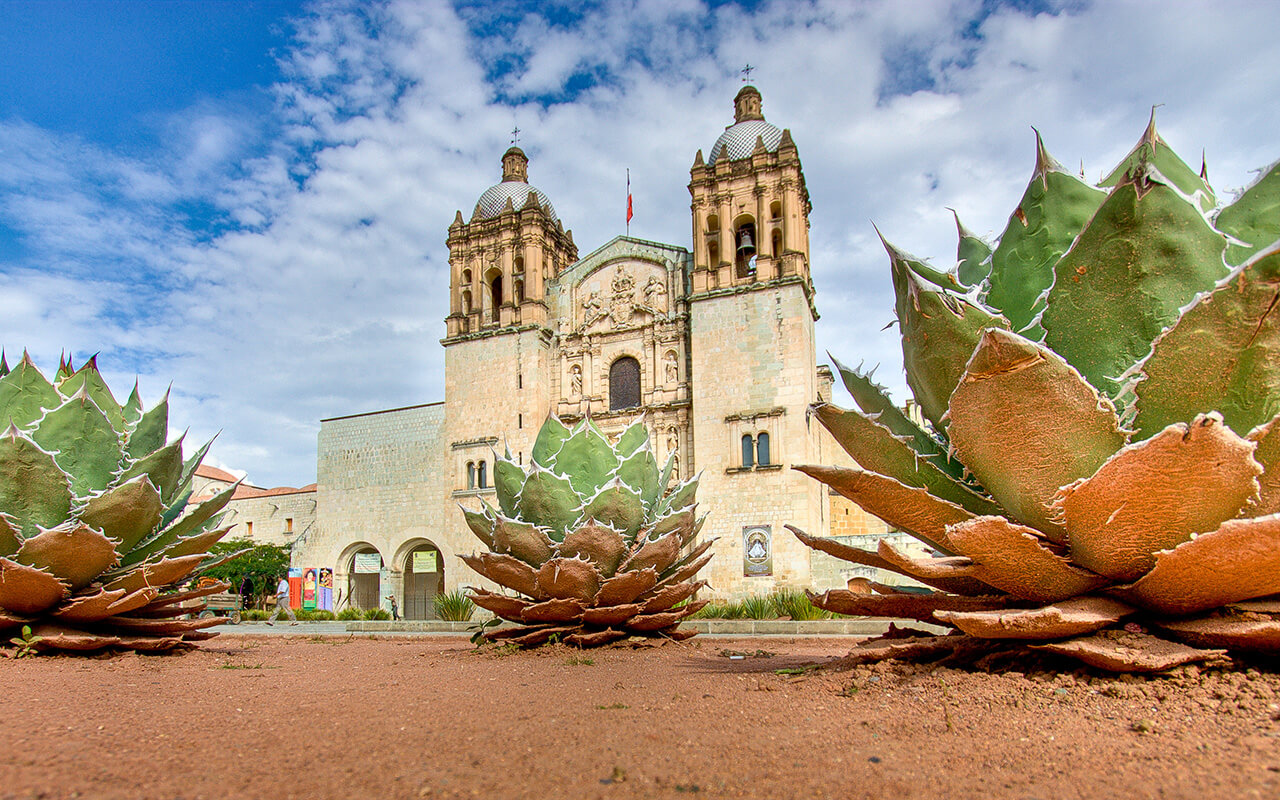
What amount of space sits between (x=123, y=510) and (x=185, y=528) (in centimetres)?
53

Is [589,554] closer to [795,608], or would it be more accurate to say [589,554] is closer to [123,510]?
[123,510]

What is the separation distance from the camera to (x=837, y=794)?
49.6 inches

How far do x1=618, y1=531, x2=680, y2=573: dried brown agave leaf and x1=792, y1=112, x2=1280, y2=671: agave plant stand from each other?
172cm

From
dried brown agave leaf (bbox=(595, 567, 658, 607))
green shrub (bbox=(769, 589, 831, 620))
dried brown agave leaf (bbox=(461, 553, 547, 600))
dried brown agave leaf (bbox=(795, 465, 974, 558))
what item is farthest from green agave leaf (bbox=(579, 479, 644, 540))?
green shrub (bbox=(769, 589, 831, 620))

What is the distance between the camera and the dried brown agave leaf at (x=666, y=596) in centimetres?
379

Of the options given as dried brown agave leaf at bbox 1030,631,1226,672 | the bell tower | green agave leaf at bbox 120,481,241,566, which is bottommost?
dried brown agave leaf at bbox 1030,631,1226,672

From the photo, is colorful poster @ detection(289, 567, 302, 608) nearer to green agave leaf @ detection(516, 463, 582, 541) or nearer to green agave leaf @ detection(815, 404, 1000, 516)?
green agave leaf @ detection(516, 463, 582, 541)

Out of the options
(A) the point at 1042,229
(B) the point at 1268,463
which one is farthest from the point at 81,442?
(B) the point at 1268,463

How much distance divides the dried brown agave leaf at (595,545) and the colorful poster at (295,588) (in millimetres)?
23111

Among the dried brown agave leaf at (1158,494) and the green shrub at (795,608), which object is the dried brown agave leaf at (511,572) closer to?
the dried brown agave leaf at (1158,494)

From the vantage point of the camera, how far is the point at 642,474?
13.8 feet

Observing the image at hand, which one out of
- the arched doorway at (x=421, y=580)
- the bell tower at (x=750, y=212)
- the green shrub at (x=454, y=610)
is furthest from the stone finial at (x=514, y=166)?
the green shrub at (x=454, y=610)

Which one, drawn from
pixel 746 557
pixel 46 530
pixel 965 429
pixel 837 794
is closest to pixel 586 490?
pixel 46 530

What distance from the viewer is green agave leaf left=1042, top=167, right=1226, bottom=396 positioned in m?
1.70
